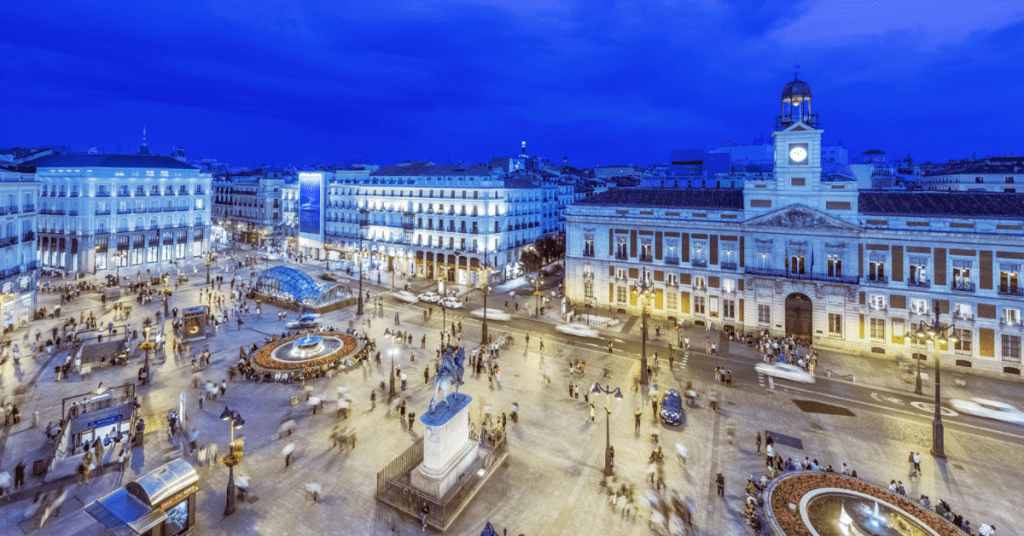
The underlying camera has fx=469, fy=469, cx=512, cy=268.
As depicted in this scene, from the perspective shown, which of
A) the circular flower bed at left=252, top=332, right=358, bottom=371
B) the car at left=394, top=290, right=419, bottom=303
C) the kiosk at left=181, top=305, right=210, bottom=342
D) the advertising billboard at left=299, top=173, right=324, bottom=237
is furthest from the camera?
the advertising billboard at left=299, top=173, right=324, bottom=237

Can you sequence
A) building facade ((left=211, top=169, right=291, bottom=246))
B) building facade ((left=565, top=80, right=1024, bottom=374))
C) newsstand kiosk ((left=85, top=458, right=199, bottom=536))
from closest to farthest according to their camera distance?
1. newsstand kiosk ((left=85, top=458, right=199, bottom=536))
2. building facade ((left=565, top=80, right=1024, bottom=374))
3. building facade ((left=211, top=169, right=291, bottom=246))

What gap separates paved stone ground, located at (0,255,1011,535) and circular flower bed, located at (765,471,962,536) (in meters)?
1.36

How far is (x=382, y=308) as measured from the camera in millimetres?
50969

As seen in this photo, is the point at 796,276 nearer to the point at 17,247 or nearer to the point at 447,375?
the point at 447,375

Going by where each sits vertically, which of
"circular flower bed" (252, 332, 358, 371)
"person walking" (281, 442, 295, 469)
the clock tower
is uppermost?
the clock tower

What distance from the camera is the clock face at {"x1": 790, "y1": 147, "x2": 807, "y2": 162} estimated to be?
40.3 m

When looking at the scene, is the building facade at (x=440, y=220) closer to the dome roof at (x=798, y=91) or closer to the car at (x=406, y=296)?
the car at (x=406, y=296)

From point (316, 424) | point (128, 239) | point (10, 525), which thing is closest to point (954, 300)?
point (316, 424)

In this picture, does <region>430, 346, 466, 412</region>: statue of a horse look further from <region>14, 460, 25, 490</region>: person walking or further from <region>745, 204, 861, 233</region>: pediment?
<region>745, 204, 861, 233</region>: pediment

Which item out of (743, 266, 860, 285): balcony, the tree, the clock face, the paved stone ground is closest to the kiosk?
the paved stone ground

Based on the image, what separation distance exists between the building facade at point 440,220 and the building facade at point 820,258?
1851 centimetres

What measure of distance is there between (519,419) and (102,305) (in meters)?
48.7

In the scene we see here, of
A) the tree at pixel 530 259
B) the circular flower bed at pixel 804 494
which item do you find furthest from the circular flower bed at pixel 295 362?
the tree at pixel 530 259

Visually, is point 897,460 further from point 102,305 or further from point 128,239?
point 128,239
